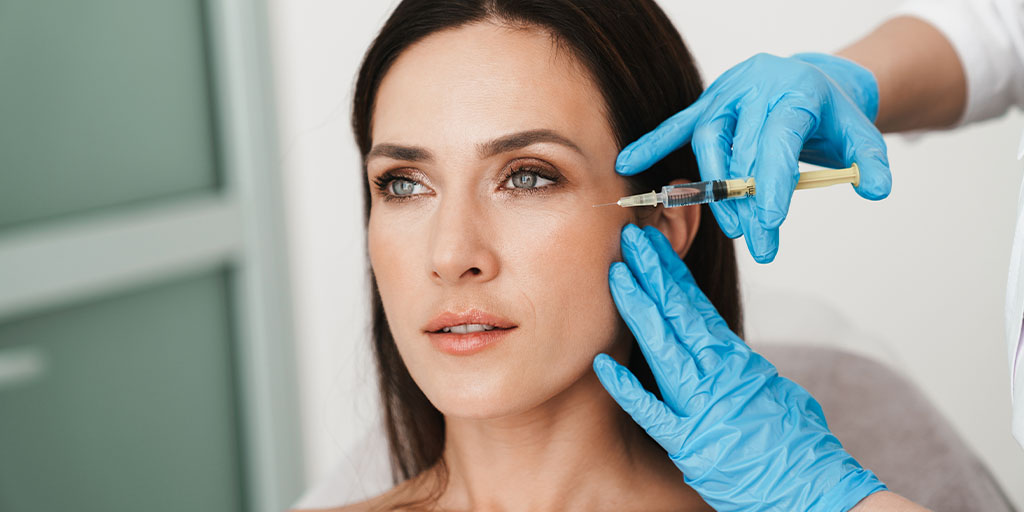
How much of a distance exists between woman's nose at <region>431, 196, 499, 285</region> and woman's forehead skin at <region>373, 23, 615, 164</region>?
0.30ft

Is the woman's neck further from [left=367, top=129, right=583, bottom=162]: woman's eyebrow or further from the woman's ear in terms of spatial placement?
[left=367, top=129, right=583, bottom=162]: woman's eyebrow

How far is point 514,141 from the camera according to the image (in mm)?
1196

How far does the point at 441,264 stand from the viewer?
45.6 inches

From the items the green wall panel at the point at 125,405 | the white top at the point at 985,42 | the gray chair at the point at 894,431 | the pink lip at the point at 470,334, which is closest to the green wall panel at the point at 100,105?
the green wall panel at the point at 125,405

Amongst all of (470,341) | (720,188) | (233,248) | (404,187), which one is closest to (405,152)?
(404,187)

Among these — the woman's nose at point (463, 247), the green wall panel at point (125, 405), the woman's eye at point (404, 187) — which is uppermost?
the woman's eye at point (404, 187)

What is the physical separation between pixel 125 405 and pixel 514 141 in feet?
6.22

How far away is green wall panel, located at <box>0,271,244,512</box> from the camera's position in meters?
2.33

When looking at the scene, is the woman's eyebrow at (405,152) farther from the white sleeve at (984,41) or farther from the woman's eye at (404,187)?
the white sleeve at (984,41)

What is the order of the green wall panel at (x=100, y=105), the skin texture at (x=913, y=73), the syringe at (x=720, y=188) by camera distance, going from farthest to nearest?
the green wall panel at (x=100, y=105) < the skin texture at (x=913, y=73) < the syringe at (x=720, y=188)

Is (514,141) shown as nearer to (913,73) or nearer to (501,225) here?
(501,225)

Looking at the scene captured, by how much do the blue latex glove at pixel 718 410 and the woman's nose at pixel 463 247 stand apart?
20 centimetres

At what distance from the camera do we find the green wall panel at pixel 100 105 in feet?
7.41

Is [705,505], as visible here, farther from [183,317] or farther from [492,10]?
[183,317]
